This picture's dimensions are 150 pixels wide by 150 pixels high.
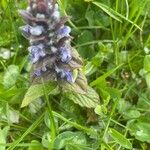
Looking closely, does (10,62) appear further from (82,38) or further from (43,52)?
(43,52)

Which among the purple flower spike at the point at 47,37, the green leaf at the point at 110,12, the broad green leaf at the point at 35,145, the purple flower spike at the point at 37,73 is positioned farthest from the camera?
the green leaf at the point at 110,12

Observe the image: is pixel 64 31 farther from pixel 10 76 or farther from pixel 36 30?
pixel 10 76

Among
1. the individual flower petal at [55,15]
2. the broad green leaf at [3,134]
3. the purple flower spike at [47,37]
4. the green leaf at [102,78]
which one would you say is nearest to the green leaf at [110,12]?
the green leaf at [102,78]

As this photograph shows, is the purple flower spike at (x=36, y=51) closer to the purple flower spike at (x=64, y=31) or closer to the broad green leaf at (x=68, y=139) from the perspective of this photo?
the purple flower spike at (x=64, y=31)

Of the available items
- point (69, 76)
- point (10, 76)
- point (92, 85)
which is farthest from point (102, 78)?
point (10, 76)

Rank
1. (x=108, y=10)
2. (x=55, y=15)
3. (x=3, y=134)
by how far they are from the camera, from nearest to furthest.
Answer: (x=55, y=15)
(x=3, y=134)
(x=108, y=10)

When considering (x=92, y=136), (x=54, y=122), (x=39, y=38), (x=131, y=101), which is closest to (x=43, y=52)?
(x=39, y=38)
